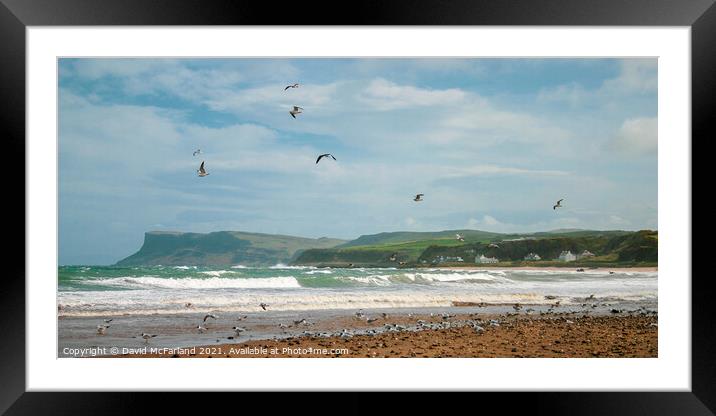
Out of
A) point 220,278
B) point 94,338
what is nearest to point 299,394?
point 94,338

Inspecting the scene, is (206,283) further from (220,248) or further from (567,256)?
(567,256)

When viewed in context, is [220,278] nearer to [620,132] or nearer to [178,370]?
[178,370]

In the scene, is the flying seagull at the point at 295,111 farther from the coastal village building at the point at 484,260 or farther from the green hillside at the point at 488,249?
the coastal village building at the point at 484,260

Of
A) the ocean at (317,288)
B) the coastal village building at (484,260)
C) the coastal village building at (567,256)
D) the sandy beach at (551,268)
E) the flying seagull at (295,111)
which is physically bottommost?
the ocean at (317,288)

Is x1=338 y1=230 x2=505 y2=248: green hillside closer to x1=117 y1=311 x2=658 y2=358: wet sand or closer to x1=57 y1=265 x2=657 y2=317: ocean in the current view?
x1=57 y1=265 x2=657 y2=317: ocean

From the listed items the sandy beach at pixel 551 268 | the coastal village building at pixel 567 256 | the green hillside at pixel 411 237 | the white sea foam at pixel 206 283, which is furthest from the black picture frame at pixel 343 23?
the white sea foam at pixel 206 283
